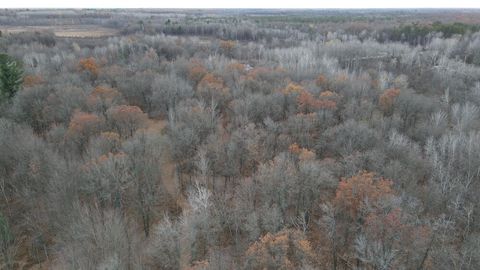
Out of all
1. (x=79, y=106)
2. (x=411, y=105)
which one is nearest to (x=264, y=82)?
(x=411, y=105)

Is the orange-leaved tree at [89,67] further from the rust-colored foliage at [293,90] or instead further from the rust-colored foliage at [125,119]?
the rust-colored foliage at [293,90]

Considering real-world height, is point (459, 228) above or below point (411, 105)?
below

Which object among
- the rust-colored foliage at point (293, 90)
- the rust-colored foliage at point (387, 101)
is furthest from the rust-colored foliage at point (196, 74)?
the rust-colored foliage at point (387, 101)

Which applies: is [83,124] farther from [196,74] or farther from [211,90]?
[196,74]

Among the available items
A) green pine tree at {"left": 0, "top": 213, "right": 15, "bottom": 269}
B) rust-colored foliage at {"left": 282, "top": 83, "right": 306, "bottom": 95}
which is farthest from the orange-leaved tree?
green pine tree at {"left": 0, "top": 213, "right": 15, "bottom": 269}

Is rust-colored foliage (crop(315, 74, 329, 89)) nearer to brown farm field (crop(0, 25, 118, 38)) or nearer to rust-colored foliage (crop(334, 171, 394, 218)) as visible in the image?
rust-colored foliage (crop(334, 171, 394, 218))

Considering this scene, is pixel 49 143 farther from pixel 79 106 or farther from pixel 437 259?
pixel 437 259
